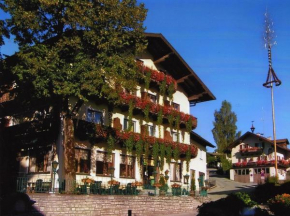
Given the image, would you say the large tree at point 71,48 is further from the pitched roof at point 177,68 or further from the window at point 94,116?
the pitched roof at point 177,68

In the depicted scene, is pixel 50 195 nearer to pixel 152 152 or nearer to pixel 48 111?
pixel 48 111

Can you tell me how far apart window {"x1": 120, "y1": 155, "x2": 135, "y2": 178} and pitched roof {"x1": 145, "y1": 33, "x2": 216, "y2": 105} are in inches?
378

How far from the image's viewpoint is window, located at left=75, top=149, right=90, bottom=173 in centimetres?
2836

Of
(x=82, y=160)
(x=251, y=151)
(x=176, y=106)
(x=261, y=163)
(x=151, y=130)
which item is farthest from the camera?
(x=251, y=151)

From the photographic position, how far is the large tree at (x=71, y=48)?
2217cm

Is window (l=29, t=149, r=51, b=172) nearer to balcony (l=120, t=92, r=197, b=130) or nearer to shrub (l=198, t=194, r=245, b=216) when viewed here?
balcony (l=120, t=92, r=197, b=130)

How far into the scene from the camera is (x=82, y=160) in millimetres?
28812

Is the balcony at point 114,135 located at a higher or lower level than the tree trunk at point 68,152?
higher

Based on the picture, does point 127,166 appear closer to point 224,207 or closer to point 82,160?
point 82,160

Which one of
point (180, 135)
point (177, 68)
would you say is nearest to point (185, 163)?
point (180, 135)

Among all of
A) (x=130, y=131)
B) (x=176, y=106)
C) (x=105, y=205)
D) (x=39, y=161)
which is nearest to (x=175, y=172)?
(x=176, y=106)

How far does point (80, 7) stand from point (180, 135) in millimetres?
20412

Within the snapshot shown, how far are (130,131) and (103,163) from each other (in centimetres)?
349

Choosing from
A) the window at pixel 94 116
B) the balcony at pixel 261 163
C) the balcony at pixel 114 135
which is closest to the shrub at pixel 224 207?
the balcony at pixel 114 135
